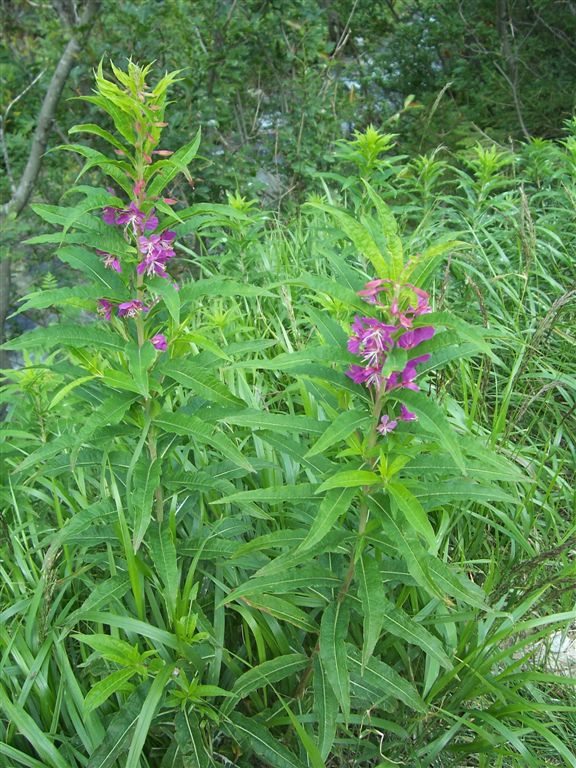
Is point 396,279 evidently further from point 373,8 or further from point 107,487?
point 373,8

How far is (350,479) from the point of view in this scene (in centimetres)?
156

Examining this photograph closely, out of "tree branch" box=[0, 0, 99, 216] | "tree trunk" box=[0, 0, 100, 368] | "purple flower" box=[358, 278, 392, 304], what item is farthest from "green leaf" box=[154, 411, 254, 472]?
"tree branch" box=[0, 0, 99, 216]

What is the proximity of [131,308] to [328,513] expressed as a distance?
755 millimetres

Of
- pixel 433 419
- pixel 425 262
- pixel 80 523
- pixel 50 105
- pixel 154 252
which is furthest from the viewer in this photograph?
pixel 50 105

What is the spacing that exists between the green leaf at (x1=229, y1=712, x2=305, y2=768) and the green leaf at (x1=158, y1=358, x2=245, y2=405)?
83 centimetres

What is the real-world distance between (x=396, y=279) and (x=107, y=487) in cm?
133

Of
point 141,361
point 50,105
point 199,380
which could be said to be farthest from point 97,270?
point 50,105

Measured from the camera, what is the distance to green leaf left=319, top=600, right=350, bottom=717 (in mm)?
1655

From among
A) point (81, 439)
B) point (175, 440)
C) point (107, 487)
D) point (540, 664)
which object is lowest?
point (540, 664)

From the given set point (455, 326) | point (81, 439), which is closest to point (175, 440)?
point (81, 439)

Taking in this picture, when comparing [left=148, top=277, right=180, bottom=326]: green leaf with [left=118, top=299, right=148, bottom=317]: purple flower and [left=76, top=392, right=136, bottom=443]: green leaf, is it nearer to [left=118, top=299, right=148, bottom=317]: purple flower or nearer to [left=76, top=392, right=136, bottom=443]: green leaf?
[left=118, top=299, right=148, bottom=317]: purple flower

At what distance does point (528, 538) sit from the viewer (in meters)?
2.60

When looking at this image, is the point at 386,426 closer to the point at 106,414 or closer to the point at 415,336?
the point at 415,336

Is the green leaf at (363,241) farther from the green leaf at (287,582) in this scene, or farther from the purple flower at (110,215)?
the green leaf at (287,582)
